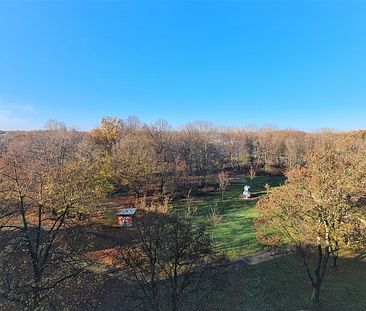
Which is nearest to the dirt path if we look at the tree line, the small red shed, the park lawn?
the park lawn

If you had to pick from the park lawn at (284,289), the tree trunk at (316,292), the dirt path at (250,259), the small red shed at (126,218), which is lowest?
the park lawn at (284,289)

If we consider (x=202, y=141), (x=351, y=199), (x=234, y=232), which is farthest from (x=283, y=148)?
(x=351, y=199)

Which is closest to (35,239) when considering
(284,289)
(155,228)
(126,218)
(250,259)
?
(155,228)

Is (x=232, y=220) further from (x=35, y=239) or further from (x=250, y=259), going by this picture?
(x=35, y=239)

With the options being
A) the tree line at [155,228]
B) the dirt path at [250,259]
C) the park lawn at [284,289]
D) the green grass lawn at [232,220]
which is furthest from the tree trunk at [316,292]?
the green grass lawn at [232,220]

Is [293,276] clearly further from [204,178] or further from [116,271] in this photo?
[204,178]

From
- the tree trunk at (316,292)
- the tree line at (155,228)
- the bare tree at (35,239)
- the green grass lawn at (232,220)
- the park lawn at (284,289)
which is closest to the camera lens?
the bare tree at (35,239)

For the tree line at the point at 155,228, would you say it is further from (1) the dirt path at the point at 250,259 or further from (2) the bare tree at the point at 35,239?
(1) the dirt path at the point at 250,259
